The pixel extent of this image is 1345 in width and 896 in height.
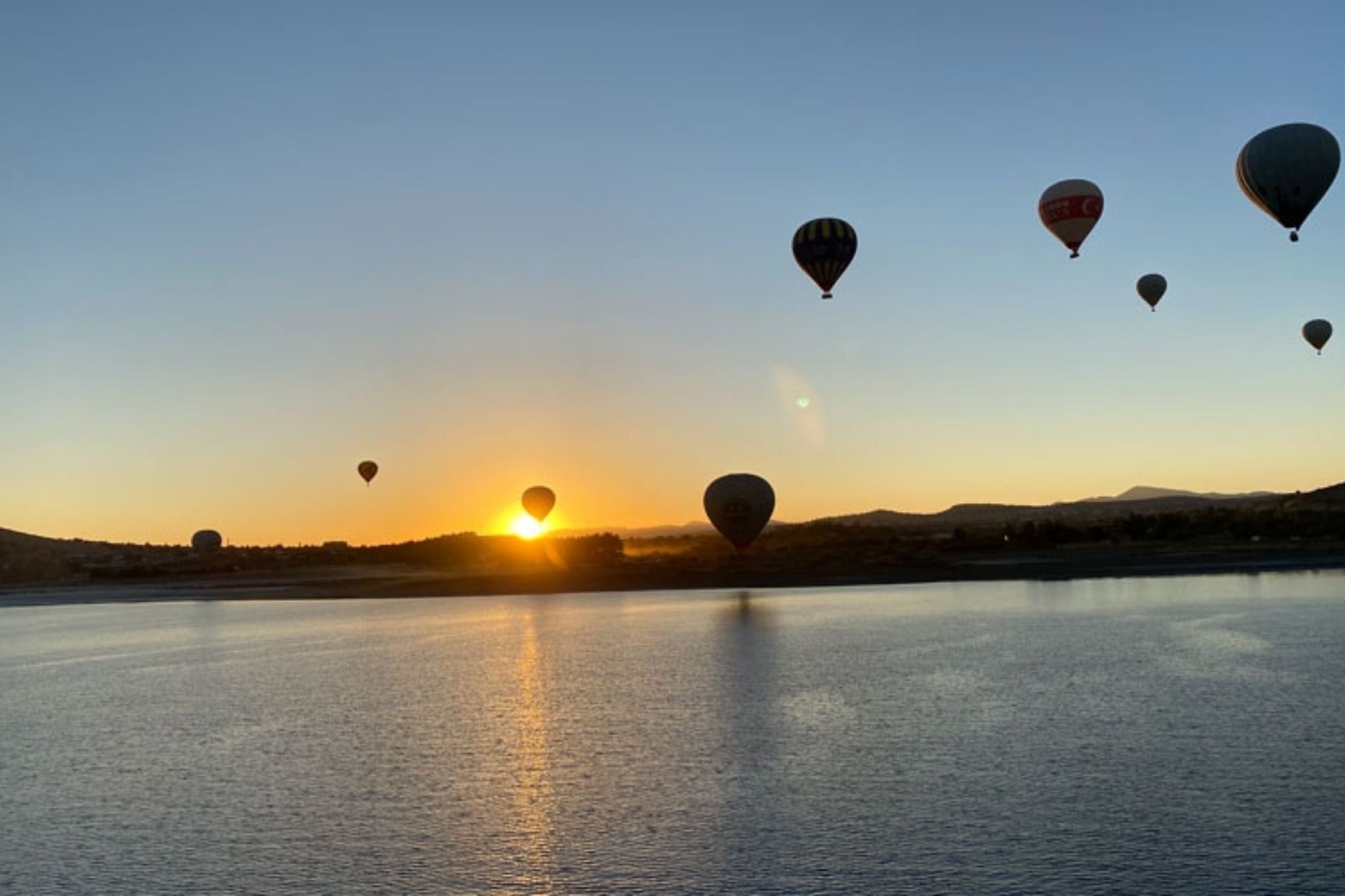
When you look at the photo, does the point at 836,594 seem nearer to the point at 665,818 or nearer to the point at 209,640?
the point at 209,640

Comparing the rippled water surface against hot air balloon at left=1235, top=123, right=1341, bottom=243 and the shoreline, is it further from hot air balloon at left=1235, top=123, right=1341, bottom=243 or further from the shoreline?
the shoreline

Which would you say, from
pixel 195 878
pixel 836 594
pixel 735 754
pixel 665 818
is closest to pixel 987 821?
pixel 665 818

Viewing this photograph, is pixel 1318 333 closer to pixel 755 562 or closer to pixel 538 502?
pixel 755 562

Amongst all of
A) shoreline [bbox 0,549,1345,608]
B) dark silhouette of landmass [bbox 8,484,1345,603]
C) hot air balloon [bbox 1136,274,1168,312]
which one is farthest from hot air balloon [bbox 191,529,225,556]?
hot air balloon [bbox 1136,274,1168,312]

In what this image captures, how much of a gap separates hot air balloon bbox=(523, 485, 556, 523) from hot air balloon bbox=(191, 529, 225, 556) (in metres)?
43.8

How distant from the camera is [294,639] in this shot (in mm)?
40531

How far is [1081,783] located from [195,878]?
9962 mm

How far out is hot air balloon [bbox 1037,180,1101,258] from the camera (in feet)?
182

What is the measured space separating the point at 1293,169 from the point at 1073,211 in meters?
9.84

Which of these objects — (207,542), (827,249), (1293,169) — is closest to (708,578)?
(827,249)

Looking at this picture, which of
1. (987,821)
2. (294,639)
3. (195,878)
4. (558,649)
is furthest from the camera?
(294,639)

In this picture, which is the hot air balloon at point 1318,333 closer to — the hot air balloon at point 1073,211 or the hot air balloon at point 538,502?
the hot air balloon at point 1073,211

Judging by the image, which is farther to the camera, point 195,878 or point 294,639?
point 294,639

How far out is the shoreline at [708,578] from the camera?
2378 inches
